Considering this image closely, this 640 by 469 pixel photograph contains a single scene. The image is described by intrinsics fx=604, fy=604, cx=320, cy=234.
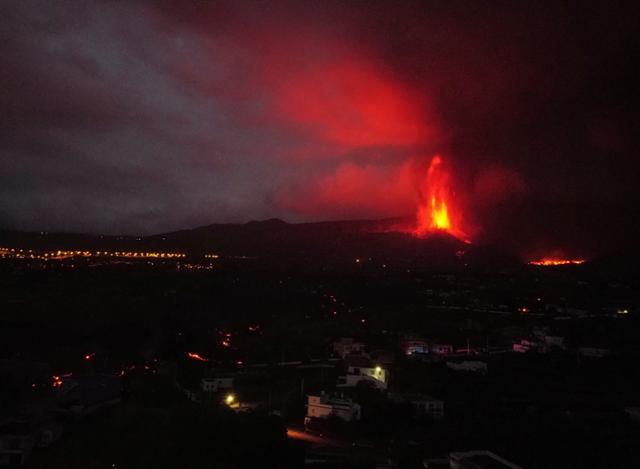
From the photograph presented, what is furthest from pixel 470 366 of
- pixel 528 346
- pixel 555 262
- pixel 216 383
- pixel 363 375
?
pixel 555 262

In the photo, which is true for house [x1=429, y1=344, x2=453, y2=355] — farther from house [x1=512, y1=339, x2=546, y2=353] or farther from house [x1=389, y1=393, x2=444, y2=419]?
house [x1=389, y1=393, x2=444, y2=419]

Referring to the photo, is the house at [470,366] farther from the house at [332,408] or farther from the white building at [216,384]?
the white building at [216,384]

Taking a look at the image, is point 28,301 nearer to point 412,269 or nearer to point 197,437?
point 197,437

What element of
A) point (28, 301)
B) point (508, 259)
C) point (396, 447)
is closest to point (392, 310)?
point (28, 301)

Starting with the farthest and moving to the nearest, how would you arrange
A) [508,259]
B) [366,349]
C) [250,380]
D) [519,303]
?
[508,259]
[519,303]
[366,349]
[250,380]

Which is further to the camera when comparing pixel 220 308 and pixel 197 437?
pixel 220 308

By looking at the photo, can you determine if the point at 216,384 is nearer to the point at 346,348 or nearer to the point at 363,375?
the point at 363,375

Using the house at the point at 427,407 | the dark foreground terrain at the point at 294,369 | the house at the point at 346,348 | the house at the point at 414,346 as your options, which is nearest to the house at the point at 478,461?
the dark foreground terrain at the point at 294,369
